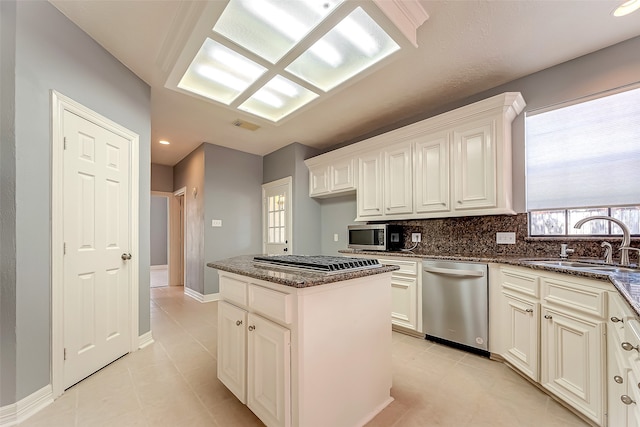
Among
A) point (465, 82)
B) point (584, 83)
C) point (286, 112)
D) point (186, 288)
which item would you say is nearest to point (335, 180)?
point (286, 112)

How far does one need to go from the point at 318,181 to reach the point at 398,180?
149 centimetres

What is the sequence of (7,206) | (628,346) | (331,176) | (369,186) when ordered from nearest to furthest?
(628,346)
(7,206)
(369,186)
(331,176)

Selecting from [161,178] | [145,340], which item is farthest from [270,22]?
[161,178]

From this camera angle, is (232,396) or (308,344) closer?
(308,344)

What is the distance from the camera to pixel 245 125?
12.2 ft

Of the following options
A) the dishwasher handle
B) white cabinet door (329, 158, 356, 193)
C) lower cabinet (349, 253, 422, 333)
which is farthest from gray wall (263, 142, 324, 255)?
the dishwasher handle

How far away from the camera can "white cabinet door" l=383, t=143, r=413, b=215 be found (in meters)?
3.10

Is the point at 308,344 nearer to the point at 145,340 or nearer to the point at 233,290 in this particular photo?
the point at 233,290

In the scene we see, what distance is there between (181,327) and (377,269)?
2.74 meters

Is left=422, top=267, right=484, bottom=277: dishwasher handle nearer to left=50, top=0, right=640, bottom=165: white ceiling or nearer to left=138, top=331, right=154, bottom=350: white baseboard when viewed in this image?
left=50, top=0, right=640, bottom=165: white ceiling

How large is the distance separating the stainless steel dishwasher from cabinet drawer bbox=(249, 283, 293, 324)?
1.85 meters

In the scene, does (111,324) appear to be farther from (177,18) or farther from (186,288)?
(186,288)

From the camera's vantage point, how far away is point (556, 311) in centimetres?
170

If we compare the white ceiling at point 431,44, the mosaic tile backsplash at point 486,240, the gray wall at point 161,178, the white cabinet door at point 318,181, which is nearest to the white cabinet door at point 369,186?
the mosaic tile backsplash at point 486,240
